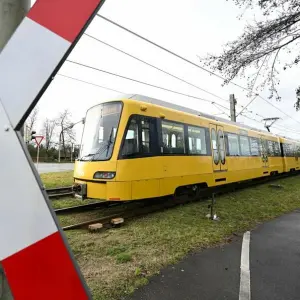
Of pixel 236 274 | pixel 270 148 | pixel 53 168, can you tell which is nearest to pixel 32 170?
pixel 236 274

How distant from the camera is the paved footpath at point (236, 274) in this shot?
3074 millimetres

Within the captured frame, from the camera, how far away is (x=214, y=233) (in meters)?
5.42

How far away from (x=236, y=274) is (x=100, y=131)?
209 inches

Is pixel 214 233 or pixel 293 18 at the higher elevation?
pixel 293 18

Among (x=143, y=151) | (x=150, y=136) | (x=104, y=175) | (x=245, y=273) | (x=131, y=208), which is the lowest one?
(x=245, y=273)

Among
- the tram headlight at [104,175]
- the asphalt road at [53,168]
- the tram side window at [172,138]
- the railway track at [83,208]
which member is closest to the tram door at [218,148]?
the tram side window at [172,138]

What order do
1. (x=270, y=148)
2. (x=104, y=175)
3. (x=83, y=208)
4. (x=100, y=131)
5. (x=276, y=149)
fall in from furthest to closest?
(x=276, y=149), (x=270, y=148), (x=83, y=208), (x=100, y=131), (x=104, y=175)

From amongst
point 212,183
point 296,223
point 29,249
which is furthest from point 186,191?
point 29,249

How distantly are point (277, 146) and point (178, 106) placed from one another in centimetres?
1310

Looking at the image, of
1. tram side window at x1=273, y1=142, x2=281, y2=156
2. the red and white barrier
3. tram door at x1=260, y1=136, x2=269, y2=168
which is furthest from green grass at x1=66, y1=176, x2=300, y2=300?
tram side window at x1=273, y1=142, x2=281, y2=156

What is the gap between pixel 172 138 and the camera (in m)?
Answer: 8.55

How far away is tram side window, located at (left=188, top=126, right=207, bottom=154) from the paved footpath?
463 cm

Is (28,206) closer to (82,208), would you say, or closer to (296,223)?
(296,223)

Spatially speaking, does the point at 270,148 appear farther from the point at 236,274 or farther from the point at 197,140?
the point at 236,274
